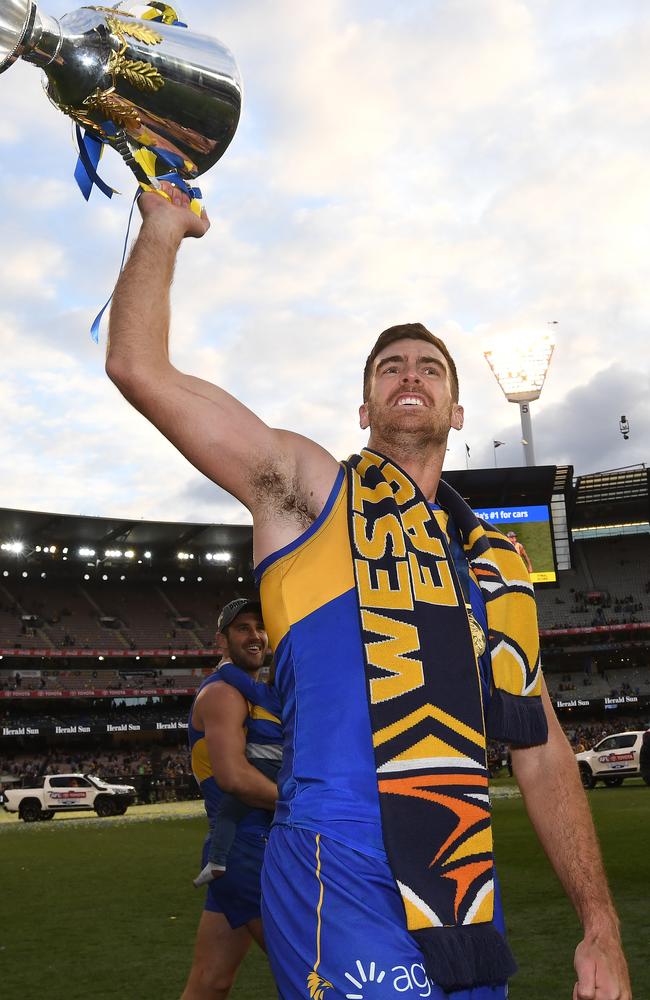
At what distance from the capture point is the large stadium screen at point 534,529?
44.2m

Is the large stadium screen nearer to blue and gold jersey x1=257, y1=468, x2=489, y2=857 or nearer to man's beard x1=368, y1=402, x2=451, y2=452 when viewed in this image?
man's beard x1=368, y1=402, x2=451, y2=452

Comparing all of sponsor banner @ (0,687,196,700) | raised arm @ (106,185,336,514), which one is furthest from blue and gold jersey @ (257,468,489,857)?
sponsor banner @ (0,687,196,700)

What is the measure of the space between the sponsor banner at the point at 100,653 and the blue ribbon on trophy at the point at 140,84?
5030 cm

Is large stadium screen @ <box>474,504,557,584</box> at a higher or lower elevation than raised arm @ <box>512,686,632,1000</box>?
higher

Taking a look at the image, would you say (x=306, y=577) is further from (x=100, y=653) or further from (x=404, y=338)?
(x=100, y=653)

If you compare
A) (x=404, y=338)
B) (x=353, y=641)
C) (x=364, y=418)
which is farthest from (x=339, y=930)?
(x=404, y=338)

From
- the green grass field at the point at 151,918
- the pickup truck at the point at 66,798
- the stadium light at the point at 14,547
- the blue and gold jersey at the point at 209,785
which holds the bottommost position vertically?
the green grass field at the point at 151,918

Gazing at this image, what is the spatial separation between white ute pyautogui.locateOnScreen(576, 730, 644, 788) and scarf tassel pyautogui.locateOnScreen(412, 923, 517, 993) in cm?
2571

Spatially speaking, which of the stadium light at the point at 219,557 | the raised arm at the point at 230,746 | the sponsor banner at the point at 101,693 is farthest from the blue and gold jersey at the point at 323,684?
the stadium light at the point at 219,557

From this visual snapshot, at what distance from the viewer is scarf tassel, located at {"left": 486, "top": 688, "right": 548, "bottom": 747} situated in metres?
2.46

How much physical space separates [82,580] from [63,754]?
11.5 metres

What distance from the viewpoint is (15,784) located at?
38.7 metres

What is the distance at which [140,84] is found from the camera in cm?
225

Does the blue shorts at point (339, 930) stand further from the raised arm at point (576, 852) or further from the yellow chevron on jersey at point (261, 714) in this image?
the yellow chevron on jersey at point (261, 714)
